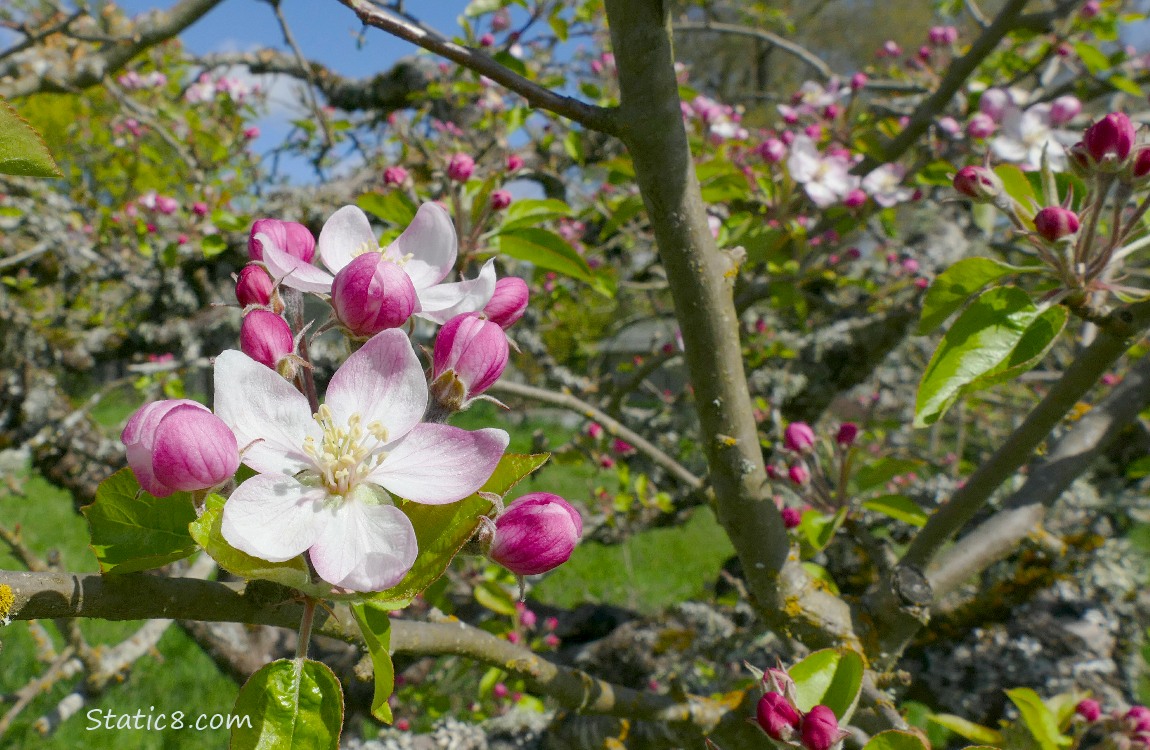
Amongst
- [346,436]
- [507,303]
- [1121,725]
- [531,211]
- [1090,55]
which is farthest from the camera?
[1090,55]

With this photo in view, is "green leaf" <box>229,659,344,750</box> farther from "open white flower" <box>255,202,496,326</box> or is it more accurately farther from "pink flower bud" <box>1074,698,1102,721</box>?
"pink flower bud" <box>1074,698,1102,721</box>

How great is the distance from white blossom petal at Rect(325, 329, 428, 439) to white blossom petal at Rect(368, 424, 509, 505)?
0.03 meters

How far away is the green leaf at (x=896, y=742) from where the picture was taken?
775mm

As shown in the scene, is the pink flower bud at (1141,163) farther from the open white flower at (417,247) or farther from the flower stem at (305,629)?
the flower stem at (305,629)

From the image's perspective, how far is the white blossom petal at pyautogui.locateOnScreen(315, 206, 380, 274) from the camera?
898mm

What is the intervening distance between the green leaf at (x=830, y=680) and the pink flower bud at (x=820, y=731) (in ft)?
0.29

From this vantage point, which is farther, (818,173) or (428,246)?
(818,173)

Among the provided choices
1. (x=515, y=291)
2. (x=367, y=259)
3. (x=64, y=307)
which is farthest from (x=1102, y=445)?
(x=64, y=307)

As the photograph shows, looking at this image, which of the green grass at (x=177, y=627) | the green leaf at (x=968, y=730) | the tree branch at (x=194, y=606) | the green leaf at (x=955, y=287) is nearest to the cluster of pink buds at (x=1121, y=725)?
the green leaf at (x=968, y=730)

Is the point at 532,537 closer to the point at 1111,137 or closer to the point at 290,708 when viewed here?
the point at 290,708

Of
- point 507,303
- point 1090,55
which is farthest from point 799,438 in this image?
point 1090,55

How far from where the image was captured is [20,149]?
1.61 feet

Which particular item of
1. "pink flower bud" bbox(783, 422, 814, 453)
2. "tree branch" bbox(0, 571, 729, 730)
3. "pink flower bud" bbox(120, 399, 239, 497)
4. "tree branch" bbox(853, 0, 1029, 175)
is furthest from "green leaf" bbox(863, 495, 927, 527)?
"tree branch" bbox(853, 0, 1029, 175)

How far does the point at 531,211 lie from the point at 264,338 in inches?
37.3
